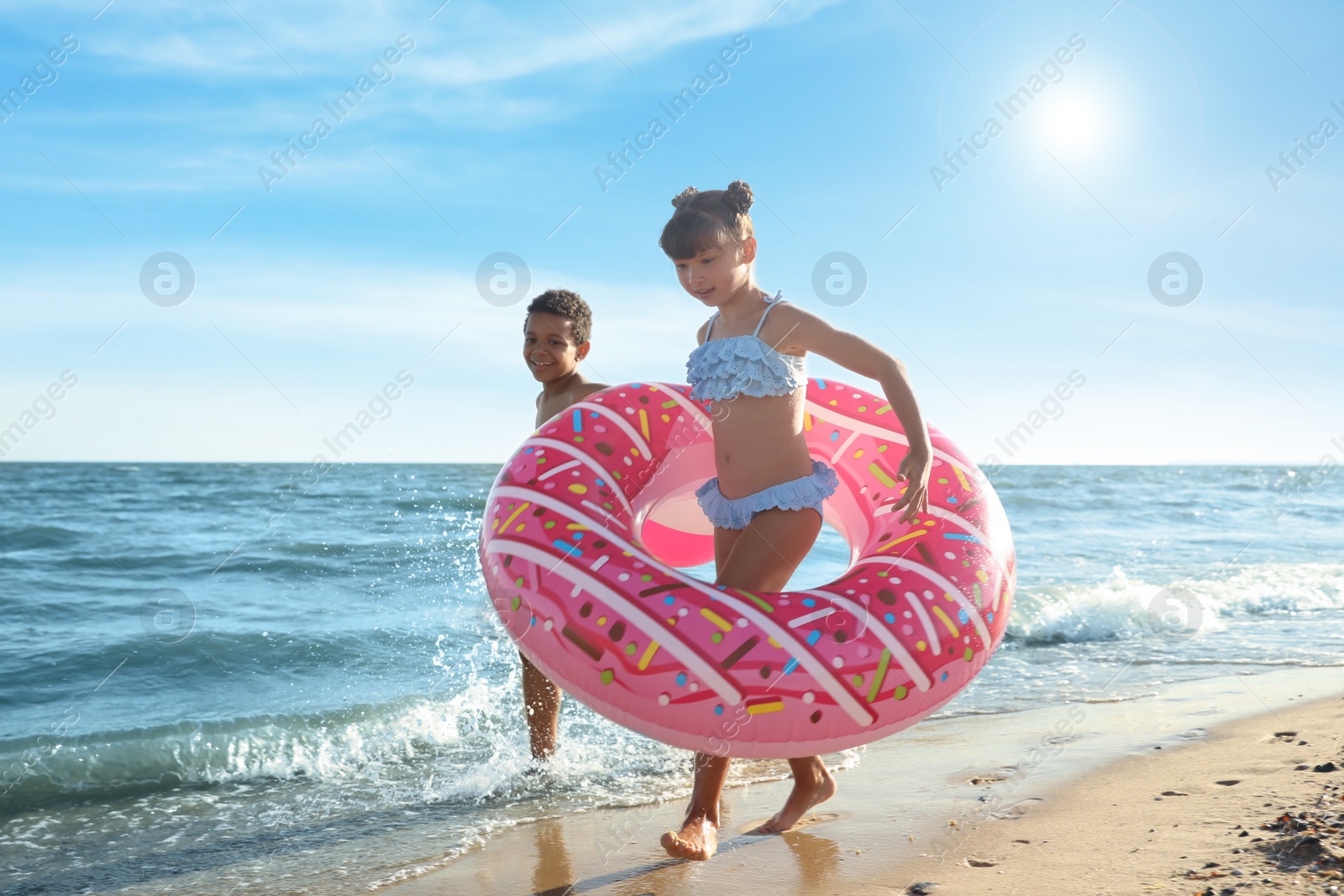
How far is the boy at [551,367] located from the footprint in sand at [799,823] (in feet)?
3.57

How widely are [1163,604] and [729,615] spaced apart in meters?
7.32

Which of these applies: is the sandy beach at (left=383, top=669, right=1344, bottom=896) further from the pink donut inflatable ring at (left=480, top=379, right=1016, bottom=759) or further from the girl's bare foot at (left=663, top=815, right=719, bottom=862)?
the pink donut inflatable ring at (left=480, top=379, right=1016, bottom=759)

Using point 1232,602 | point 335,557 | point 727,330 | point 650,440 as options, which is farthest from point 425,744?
point 1232,602

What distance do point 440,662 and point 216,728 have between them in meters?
1.47

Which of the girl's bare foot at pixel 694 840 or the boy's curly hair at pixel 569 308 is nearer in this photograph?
the girl's bare foot at pixel 694 840

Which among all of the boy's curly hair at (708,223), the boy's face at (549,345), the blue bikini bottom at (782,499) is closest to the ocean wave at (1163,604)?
the boy's face at (549,345)

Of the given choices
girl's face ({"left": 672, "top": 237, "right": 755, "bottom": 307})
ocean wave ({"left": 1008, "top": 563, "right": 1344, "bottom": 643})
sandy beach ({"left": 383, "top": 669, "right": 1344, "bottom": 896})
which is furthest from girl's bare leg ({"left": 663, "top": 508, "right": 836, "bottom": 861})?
ocean wave ({"left": 1008, "top": 563, "right": 1344, "bottom": 643})

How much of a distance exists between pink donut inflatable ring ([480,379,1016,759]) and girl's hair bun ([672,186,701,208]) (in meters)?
0.75

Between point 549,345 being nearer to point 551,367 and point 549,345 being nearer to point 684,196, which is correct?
point 551,367

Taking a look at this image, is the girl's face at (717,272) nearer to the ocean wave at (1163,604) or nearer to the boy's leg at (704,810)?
the boy's leg at (704,810)

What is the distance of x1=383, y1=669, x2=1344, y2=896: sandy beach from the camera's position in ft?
8.36

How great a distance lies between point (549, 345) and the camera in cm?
384

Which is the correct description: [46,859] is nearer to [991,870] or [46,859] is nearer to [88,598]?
[991,870]

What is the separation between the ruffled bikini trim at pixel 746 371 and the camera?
9.13 feet
